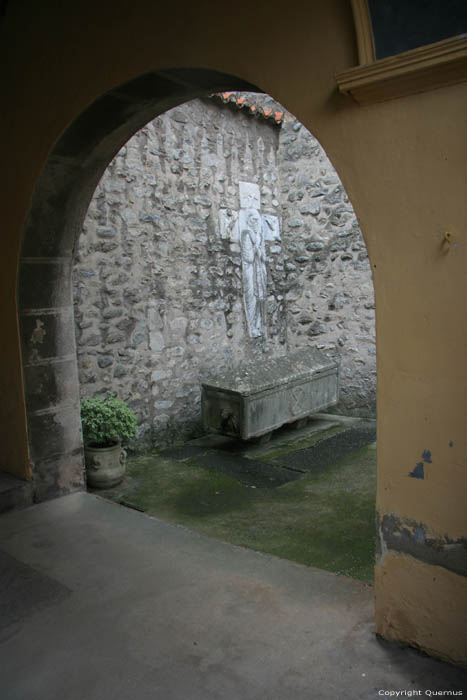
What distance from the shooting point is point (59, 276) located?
145 inches

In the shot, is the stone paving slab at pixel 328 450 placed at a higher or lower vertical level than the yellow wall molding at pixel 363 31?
lower

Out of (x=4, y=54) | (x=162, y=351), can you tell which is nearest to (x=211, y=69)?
(x=4, y=54)

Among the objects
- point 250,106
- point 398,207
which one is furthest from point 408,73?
point 250,106

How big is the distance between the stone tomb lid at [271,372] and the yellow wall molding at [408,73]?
391cm

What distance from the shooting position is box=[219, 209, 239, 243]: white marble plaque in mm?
6547

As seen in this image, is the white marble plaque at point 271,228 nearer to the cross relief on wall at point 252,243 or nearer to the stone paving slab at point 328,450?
the cross relief on wall at point 252,243

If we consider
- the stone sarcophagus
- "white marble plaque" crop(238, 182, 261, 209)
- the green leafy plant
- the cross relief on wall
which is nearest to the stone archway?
the green leafy plant

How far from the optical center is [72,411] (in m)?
3.85

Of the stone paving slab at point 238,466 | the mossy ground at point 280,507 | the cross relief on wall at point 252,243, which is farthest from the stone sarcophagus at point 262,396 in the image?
the cross relief on wall at point 252,243

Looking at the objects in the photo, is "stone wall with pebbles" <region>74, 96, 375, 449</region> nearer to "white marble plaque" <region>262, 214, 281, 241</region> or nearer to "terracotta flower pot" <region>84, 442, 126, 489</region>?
"white marble plaque" <region>262, 214, 281, 241</region>

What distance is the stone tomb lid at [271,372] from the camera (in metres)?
5.75

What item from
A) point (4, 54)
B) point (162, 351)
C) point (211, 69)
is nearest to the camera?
point (211, 69)

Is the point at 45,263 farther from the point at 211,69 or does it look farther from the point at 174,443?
the point at 174,443

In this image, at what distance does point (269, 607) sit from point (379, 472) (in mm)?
833
